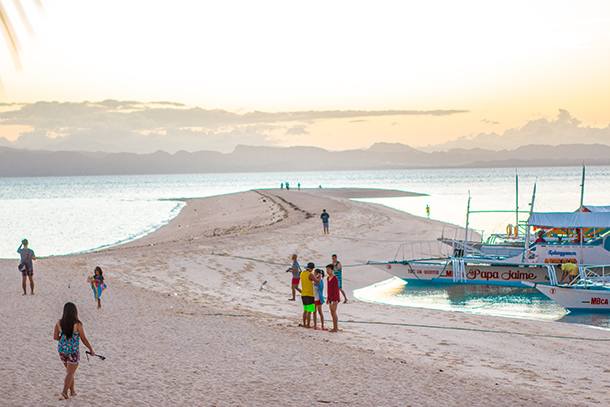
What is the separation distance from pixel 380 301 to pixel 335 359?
33.4 feet

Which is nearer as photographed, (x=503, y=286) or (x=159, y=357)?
(x=159, y=357)

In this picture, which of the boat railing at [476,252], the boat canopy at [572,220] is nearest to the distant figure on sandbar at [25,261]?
the boat railing at [476,252]

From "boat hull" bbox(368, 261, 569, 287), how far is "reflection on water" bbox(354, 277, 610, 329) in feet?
1.19

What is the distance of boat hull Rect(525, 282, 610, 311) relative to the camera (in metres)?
19.7

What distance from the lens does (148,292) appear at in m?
18.7

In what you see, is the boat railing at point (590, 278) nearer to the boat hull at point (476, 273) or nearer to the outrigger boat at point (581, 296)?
the outrigger boat at point (581, 296)

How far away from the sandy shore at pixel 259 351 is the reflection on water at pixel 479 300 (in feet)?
5.39

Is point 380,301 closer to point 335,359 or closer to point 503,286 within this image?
point 503,286

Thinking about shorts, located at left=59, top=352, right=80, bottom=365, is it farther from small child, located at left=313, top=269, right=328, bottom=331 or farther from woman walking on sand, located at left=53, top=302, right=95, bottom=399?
small child, located at left=313, top=269, right=328, bottom=331

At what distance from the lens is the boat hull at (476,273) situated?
24125 millimetres

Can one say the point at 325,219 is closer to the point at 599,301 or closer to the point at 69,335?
the point at 599,301

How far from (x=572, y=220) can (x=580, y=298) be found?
6224 mm

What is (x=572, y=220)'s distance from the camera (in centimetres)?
2505

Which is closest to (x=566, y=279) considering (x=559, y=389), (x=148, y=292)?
(x=559, y=389)
